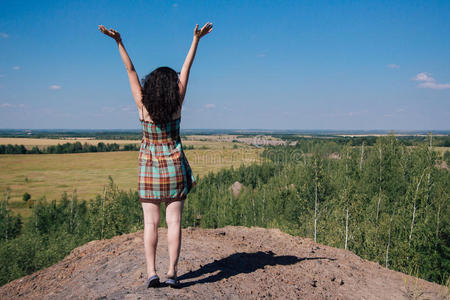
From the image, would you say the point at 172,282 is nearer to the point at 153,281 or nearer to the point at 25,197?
the point at 153,281

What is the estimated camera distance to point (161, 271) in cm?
524

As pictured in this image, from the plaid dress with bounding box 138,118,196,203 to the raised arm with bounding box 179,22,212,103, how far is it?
0.49 meters

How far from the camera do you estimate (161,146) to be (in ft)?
13.9

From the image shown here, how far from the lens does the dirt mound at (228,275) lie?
484cm

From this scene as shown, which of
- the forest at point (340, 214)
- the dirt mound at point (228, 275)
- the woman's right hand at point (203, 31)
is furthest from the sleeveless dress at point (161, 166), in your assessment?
the forest at point (340, 214)

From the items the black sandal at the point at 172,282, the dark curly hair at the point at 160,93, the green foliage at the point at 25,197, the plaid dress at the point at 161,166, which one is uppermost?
the dark curly hair at the point at 160,93

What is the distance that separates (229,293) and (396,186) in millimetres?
44474

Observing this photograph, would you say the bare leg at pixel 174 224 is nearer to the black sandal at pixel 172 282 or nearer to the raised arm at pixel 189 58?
the black sandal at pixel 172 282

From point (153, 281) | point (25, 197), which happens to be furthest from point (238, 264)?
point (25, 197)

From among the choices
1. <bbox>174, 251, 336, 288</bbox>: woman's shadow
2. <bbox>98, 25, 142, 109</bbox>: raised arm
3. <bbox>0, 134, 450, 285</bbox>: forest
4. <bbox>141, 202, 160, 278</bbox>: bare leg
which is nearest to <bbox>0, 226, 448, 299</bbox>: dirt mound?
<bbox>174, 251, 336, 288</bbox>: woman's shadow

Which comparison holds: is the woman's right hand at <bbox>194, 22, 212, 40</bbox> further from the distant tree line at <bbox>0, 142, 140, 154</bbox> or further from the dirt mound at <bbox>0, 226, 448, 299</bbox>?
the distant tree line at <bbox>0, 142, 140, 154</bbox>

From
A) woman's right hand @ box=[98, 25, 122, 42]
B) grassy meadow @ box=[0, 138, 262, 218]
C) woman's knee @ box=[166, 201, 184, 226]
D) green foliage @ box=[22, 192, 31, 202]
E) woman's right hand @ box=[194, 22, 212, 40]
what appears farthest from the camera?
grassy meadow @ box=[0, 138, 262, 218]

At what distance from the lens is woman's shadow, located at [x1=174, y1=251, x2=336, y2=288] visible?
17.0ft

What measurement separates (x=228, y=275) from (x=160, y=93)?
132 inches
